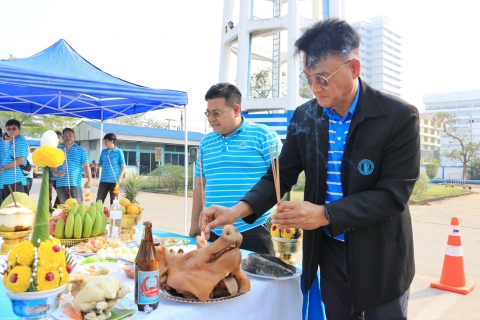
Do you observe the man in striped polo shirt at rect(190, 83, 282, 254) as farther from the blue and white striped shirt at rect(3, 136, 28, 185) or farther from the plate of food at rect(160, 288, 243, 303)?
the blue and white striped shirt at rect(3, 136, 28, 185)

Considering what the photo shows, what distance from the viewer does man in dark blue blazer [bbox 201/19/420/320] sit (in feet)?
4.27

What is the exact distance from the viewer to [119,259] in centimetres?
187

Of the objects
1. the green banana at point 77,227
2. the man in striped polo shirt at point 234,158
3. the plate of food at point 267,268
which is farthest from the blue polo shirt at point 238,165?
the green banana at point 77,227

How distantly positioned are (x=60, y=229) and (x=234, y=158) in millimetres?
1223

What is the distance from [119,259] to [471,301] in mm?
4161

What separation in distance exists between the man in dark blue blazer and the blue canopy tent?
148 inches

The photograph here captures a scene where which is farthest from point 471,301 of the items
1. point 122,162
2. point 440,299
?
point 122,162

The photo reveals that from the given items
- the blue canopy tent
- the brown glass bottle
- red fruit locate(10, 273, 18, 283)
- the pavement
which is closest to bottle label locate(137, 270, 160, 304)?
the brown glass bottle

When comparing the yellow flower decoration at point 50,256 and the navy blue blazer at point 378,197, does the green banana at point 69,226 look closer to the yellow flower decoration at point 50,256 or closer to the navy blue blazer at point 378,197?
the yellow flower decoration at point 50,256

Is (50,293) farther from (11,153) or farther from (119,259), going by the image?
(11,153)

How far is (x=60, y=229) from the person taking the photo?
2123mm

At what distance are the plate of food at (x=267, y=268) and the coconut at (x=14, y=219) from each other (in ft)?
4.09

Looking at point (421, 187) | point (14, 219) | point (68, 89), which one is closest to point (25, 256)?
point (14, 219)

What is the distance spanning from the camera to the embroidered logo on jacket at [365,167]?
1378mm
